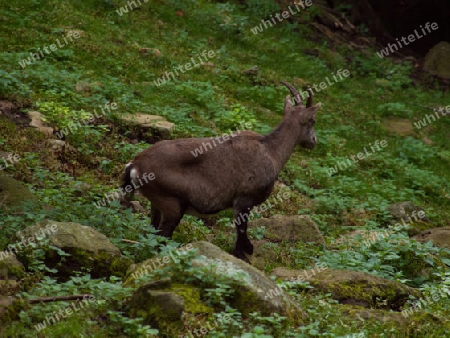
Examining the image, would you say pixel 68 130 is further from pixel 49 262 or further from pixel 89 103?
pixel 49 262

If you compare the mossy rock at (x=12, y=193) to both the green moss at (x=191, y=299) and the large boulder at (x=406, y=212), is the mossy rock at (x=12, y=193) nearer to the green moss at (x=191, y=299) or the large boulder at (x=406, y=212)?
the green moss at (x=191, y=299)

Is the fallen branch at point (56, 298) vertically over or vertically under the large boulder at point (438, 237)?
over

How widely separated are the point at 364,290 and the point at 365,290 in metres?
0.01

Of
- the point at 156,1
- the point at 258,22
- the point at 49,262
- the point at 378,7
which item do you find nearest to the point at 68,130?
the point at 49,262

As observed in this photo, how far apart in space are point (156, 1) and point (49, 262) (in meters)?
15.3

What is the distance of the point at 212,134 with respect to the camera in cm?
1434

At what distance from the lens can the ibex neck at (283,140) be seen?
9945 millimetres

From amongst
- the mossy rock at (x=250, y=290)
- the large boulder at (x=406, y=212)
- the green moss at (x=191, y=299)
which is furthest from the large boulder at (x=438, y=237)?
the green moss at (x=191, y=299)

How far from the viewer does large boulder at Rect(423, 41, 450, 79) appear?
2472cm

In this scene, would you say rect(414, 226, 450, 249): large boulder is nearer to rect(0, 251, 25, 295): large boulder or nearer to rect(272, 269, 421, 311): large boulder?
rect(272, 269, 421, 311): large boulder

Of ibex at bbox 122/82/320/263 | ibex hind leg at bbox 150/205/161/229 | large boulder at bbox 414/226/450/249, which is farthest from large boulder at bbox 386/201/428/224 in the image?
ibex hind leg at bbox 150/205/161/229

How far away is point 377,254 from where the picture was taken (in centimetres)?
939

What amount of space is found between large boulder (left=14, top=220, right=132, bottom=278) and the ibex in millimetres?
1543

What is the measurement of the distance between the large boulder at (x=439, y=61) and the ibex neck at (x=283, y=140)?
51.6 feet
